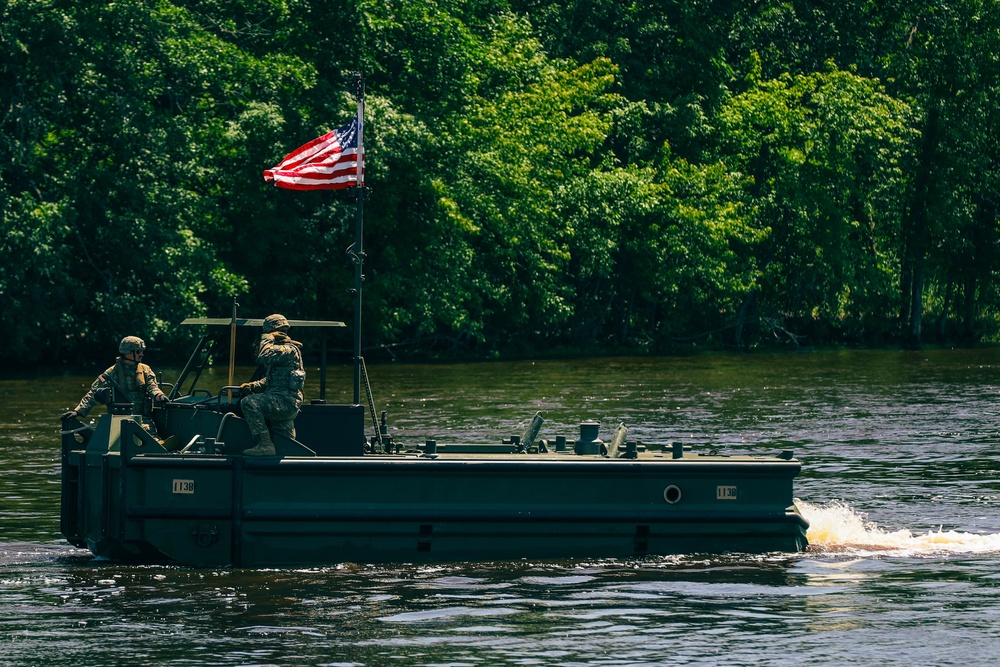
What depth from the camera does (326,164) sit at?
53.9 feet

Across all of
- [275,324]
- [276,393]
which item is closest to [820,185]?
[275,324]

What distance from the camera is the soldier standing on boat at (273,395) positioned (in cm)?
1426

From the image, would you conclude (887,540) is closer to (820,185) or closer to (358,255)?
(358,255)

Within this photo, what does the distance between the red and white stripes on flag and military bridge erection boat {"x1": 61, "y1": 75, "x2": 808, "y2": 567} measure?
1.53 meters

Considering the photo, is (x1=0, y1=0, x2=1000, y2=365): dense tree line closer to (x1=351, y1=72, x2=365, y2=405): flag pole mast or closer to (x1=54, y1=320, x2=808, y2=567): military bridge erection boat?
(x1=351, y1=72, x2=365, y2=405): flag pole mast

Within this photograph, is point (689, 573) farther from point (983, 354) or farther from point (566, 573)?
point (983, 354)

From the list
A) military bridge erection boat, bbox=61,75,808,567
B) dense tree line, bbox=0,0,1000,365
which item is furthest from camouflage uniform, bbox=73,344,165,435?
dense tree line, bbox=0,0,1000,365

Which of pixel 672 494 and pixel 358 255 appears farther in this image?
pixel 358 255

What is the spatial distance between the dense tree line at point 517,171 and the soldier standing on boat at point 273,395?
86.1ft

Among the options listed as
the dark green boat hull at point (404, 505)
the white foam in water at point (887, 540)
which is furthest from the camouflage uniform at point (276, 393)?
the white foam in water at point (887, 540)

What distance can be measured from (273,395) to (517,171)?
35.9m

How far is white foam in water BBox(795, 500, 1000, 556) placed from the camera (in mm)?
16250

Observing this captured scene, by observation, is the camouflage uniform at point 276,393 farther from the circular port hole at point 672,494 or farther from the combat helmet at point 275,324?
the circular port hole at point 672,494

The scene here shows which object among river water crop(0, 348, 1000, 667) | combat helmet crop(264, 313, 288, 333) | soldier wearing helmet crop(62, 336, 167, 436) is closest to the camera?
river water crop(0, 348, 1000, 667)
